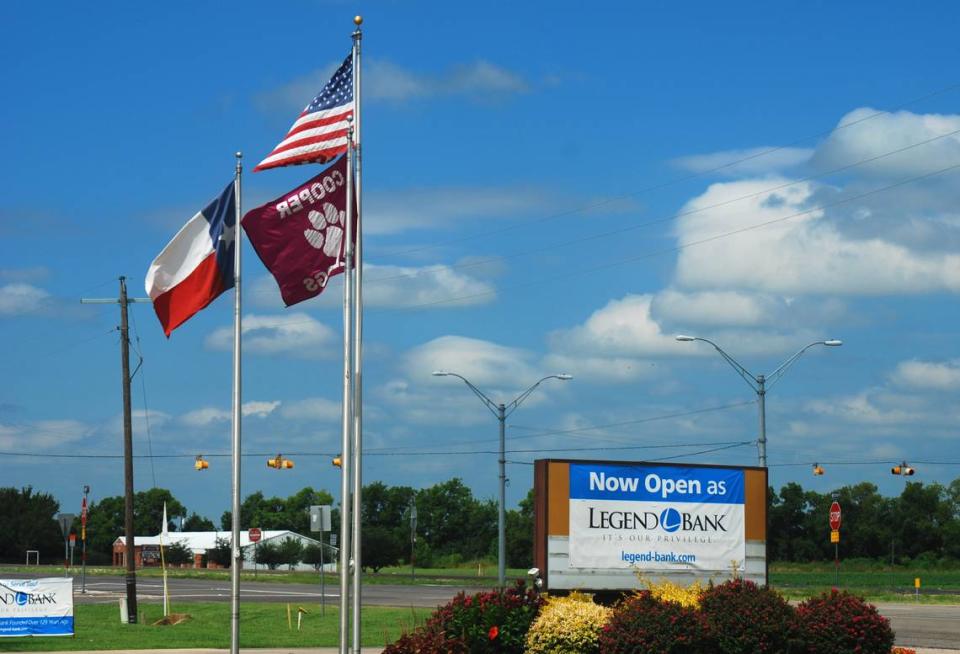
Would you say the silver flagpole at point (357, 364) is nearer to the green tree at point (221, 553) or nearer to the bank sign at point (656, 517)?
Result: the bank sign at point (656, 517)

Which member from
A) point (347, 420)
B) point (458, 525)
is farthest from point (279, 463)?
point (458, 525)

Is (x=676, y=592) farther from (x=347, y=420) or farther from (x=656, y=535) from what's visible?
(x=347, y=420)

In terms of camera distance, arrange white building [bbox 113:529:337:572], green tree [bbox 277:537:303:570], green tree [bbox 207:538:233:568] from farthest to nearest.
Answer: white building [bbox 113:529:337:572], green tree [bbox 207:538:233:568], green tree [bbox 277:537:303:570]

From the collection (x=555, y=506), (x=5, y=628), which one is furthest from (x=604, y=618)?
(x=5, y=628)

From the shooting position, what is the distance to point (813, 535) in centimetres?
11794

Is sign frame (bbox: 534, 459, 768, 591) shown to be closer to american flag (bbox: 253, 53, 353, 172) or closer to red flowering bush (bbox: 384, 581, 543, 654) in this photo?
red flowering bush (bbox: 384, 581, 543, 654)

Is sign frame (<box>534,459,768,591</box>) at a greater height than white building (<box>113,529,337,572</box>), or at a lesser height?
greater

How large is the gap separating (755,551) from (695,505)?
1358 millimetres

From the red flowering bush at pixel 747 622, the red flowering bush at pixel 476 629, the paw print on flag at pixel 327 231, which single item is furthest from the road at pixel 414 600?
the paw print on flag at pixel 327 231

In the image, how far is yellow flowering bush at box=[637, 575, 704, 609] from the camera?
17453 mm

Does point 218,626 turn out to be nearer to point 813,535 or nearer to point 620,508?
point 620,508

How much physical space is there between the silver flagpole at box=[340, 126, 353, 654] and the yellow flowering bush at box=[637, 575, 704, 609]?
13.6ft

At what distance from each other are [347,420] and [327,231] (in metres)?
2.65

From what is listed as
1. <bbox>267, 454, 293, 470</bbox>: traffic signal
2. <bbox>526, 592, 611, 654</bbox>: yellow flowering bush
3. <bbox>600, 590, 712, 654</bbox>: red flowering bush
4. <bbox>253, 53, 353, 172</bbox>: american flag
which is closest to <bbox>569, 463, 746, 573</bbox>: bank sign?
<bbox>526, 592, 611, 654</bbox>: yellow flowering bush
